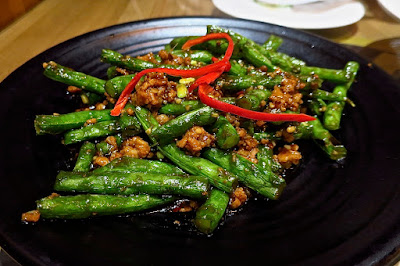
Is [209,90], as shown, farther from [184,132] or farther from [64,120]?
[64,120]

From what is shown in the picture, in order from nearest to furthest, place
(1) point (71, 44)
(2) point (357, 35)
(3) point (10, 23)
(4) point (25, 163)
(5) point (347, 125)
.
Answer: (4) point (25, 163)
(5) point (347, 125)
(1) point (71, 44)
(3) point (10, 23)
(2) point (357, 35)

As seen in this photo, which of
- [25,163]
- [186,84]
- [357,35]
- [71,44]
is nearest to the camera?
[25,163]

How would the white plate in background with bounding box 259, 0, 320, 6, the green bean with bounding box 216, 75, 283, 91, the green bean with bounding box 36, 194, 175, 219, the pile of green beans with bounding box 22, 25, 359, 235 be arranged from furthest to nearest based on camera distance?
the white plate in background with bounding box 259, 0, 320, 6 → the green bean with bounding box 216, 75, 283, 91 → the pile of green beans with bounding box 22, 25, 359, 235 → the green bean with bounding box 36, 194, 175, 219

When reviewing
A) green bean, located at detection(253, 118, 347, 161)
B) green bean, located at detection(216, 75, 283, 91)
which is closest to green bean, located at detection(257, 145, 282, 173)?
green bean, located at detection(253, 118, 347, 161)

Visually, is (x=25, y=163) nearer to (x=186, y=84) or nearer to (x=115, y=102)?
(x=115, y=102)

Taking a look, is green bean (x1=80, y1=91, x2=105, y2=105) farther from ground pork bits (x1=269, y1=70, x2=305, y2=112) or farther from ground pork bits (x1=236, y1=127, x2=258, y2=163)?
ground pork bits (x1=269, y1=70, x2=305, y2=112)

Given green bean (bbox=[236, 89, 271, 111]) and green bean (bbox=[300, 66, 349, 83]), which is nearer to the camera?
green bean (bbox=[236, 89, 271, 111])

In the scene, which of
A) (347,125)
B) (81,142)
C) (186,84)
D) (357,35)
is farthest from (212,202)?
(357,35)
